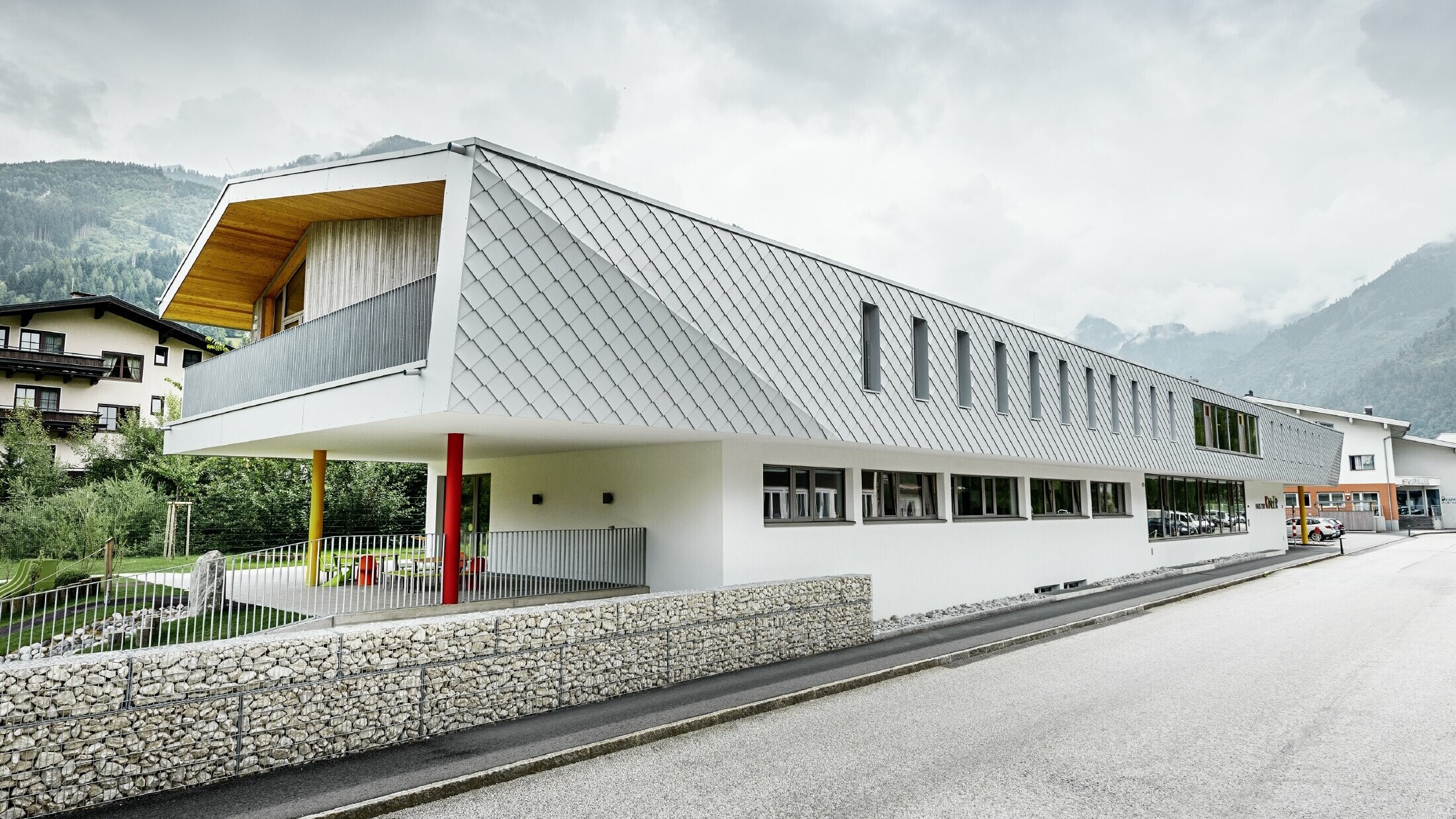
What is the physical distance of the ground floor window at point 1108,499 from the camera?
22.9 metres

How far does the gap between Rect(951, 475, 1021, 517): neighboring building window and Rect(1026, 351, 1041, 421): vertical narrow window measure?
1.75 meters

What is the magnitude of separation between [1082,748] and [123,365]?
145 feet

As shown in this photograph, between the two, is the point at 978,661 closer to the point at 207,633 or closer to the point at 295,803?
the point at 295,803

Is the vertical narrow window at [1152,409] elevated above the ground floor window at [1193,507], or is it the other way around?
the vertical narrow window at [1152,409]

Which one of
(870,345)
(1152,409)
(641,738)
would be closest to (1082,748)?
(641,738)

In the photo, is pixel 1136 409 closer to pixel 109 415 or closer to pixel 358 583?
pixel 358 583

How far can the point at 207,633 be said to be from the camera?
1098 centimetres

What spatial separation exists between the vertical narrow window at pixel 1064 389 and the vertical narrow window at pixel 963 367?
431cm

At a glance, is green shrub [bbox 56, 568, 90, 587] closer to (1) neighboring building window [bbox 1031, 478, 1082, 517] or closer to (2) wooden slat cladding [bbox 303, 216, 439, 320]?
(2) wooden slat cladding [bbox 303, 216, 439, 320]

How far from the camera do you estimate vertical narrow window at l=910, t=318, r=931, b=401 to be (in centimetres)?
1496

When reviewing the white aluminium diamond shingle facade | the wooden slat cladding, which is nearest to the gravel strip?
the white aluminium diamond shingle facade

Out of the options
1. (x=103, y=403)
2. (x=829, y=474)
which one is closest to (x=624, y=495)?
(x=829, y=474)

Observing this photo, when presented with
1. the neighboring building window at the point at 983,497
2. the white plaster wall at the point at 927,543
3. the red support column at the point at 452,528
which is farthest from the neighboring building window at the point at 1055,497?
the red support column at the point at 452,528

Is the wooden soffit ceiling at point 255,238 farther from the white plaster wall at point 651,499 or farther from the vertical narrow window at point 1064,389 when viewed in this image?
the vertical narrow window at point 1064,389
